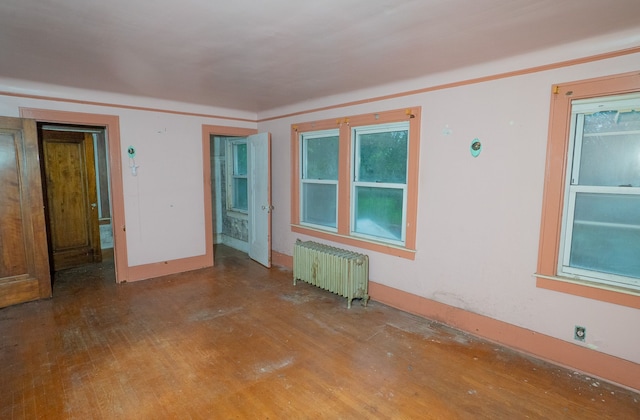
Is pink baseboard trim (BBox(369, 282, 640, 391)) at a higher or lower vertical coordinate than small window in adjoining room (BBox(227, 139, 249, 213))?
lower

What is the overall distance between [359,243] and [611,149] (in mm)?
2435

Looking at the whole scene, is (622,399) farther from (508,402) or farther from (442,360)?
(442,360)

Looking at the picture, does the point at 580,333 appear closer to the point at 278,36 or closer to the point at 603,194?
the point at 603,194

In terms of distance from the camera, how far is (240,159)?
6238mm

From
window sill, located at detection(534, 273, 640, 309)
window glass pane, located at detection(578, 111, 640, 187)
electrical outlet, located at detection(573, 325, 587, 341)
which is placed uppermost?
window glass pane, located at detection(578, 111, 640, 187)

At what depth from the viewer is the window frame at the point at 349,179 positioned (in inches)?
131

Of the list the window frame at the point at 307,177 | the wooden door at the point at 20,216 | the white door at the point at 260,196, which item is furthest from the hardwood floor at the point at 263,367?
the white door at the point at 260,196

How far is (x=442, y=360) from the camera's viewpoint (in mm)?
2607

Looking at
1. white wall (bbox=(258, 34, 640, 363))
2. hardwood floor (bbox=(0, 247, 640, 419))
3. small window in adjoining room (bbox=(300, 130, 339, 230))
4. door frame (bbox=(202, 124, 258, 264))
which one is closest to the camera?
hardwood floor (bbox=(0, 247, 640, 419))

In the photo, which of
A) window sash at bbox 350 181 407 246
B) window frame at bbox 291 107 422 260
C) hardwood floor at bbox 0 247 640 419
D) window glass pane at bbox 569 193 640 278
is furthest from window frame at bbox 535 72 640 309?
window sash at bbox 350 181 407 246

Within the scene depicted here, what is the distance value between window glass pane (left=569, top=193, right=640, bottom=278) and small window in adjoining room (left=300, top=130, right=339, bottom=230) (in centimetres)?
256

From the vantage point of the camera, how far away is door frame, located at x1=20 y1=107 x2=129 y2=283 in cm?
380

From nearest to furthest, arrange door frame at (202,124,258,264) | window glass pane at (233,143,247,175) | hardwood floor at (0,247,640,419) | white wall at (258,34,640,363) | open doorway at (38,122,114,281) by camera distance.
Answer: hardwood floor at (0,247,640,419), white wall at (258,34,640,363), open doorway at (38,122,114,281), door frame at (202,124,258,264), window glass pane at (233,143,247,175)

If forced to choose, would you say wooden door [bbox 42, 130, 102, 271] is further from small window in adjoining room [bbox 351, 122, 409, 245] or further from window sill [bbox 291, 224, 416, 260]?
small window in adjoining room [bbox 351, 122, 409, 245]
